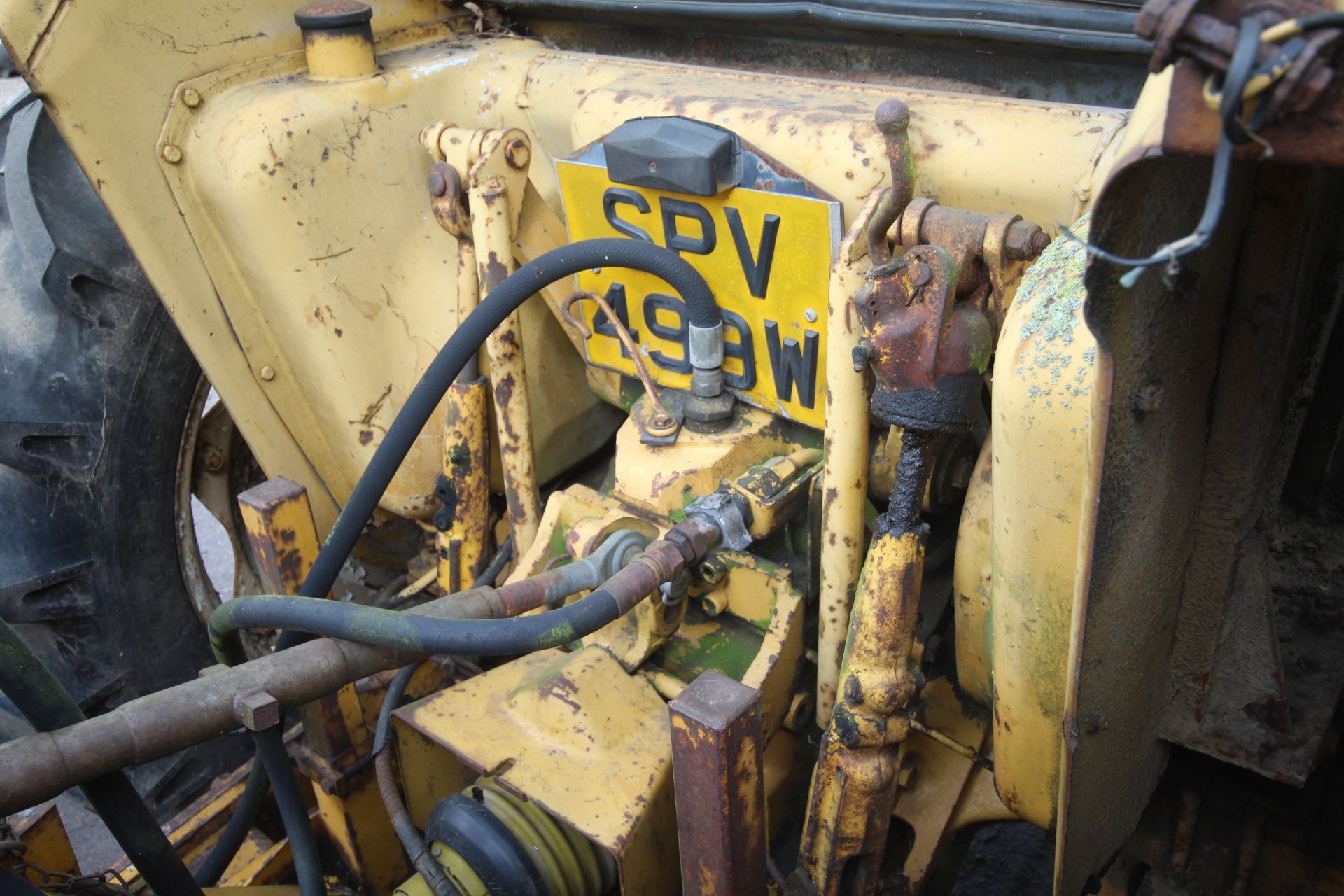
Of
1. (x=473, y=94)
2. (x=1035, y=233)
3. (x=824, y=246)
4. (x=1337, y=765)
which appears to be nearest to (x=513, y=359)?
(x=473, y=94)

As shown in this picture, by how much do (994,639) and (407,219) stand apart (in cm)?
112

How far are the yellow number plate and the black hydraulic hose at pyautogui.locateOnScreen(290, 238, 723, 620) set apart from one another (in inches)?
1.8

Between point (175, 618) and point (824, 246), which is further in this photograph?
point (175, 618)

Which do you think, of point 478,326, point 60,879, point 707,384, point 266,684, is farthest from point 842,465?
point 60,879

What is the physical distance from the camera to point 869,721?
1114 mm

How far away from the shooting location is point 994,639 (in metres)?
1.02

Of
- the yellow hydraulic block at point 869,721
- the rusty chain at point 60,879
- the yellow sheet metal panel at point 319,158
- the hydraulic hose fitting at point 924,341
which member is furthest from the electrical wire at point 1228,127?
the rusty chain at point 60,879

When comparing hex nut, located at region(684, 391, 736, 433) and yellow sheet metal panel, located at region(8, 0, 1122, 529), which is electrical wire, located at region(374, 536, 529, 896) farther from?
hex nut, located at region(684, 391, 736, 433)

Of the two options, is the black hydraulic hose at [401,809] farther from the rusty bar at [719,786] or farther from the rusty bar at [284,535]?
the rusty bar at [719,786]

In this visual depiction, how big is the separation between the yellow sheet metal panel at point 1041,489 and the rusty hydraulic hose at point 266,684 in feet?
1.25

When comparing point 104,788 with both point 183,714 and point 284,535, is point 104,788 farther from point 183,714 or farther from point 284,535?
point 284,535

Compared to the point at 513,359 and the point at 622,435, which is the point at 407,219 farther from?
the point at 622,435

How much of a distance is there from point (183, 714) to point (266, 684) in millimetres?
74

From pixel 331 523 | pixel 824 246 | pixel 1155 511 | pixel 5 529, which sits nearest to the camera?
pixel 1155 511
